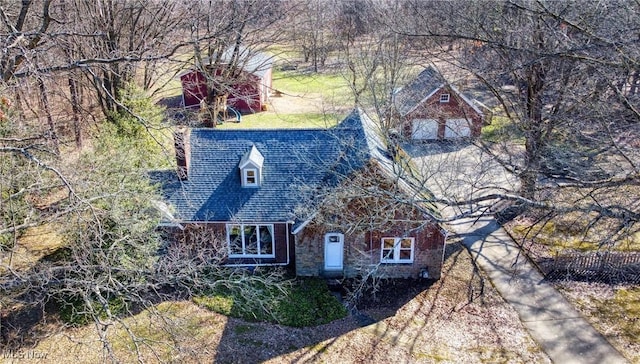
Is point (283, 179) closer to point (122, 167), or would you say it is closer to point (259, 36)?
point (122, 167)

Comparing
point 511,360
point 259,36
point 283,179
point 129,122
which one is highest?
point 259,36

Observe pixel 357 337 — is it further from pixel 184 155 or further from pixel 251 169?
pixel 184 155

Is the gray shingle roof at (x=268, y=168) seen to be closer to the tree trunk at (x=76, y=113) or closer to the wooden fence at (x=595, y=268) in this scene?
the wooden fence at (x=595, y=268)

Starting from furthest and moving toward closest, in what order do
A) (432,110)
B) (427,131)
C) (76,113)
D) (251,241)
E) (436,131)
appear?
1. (436,131)
2. (427,131)
3. (432,110)
4. (76,113)
5. (251,241)

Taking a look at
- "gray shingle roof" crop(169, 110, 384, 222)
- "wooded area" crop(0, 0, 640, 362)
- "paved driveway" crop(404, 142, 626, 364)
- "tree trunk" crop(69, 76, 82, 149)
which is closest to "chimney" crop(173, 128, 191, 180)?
"gray shingle roof" crop(169, 110, 384, 222)

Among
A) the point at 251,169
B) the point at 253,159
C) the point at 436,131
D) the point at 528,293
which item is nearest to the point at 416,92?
the point at 436,131

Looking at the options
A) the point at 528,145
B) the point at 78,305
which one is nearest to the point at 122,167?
the point at 78,305
